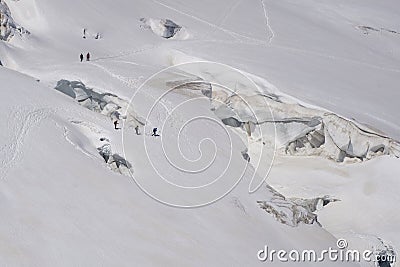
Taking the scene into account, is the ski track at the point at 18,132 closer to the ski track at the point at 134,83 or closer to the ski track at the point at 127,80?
the ski track at the point at 134,83

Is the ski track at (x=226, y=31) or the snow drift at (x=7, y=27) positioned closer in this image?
the snow drift at (x=7, y=27)

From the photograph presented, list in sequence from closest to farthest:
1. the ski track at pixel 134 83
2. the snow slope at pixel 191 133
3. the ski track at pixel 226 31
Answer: the snow slope at pixel 191 133 → the ski track at pixel 134 83 → the ski track at pixel 226 31

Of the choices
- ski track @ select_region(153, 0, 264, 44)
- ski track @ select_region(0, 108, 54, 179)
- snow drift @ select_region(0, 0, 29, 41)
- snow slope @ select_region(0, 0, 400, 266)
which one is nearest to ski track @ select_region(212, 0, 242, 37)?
snow slope @ select_region(0, 0, 400, 266)

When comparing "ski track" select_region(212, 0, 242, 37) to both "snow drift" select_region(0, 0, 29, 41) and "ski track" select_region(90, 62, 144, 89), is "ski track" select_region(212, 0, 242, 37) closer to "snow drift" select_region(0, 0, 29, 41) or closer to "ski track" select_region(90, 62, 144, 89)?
"ski track" select_region(90, 62, 144, 89)

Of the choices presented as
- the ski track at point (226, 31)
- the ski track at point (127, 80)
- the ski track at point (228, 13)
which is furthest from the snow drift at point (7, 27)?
the ski track at point (228, 13)

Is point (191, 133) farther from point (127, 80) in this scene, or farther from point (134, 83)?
point (127, 80)
